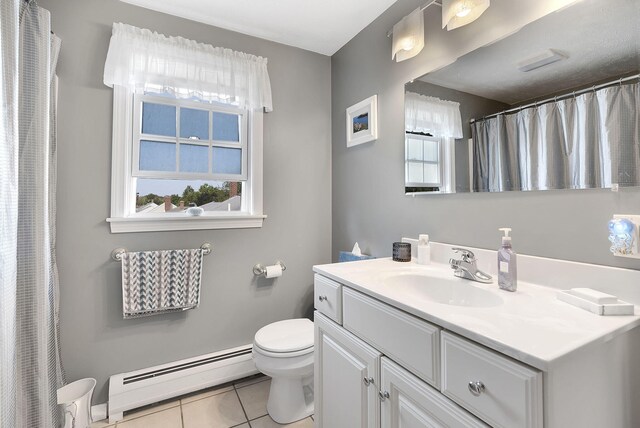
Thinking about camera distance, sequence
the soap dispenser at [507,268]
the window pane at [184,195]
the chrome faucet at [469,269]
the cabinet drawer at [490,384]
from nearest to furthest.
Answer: the cabinet drawer at [490,384], the soap dispenser at [507,268], the chrome faucet at [469,269], the window pane at [184,195]

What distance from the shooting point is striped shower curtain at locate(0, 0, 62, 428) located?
0.92m

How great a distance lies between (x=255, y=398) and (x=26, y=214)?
4.94 ft

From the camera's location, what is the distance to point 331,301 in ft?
4.02

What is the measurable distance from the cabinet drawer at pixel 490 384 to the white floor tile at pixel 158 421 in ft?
5.12

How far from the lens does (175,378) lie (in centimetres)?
173

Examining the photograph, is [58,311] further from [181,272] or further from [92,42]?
[92,42]

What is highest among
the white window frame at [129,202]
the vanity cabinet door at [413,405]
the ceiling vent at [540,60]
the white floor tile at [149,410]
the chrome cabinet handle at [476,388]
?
the ceiling vent at [540,60]

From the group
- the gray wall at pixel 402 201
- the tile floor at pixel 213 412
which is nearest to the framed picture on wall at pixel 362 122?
the gray wall at pixel 402 201

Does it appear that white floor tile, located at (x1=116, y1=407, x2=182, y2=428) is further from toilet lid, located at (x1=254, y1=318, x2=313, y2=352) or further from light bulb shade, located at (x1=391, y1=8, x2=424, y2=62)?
light bulb shade, located at (x1=391, y1=8, x2=424, y2=62)

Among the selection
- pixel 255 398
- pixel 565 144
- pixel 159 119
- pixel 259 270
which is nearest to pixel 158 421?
pixel 255 398

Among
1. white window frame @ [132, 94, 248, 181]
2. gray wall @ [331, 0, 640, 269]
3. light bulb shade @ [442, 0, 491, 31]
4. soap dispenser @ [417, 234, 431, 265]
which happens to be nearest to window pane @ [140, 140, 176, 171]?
white window frame @ [132, 94, 248, 181]

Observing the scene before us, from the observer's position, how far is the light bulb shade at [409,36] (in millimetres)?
1450

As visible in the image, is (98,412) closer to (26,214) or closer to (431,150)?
(26,214)

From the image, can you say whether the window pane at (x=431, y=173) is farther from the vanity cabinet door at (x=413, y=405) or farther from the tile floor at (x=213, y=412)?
the tile floor at (x=213, y=412)
